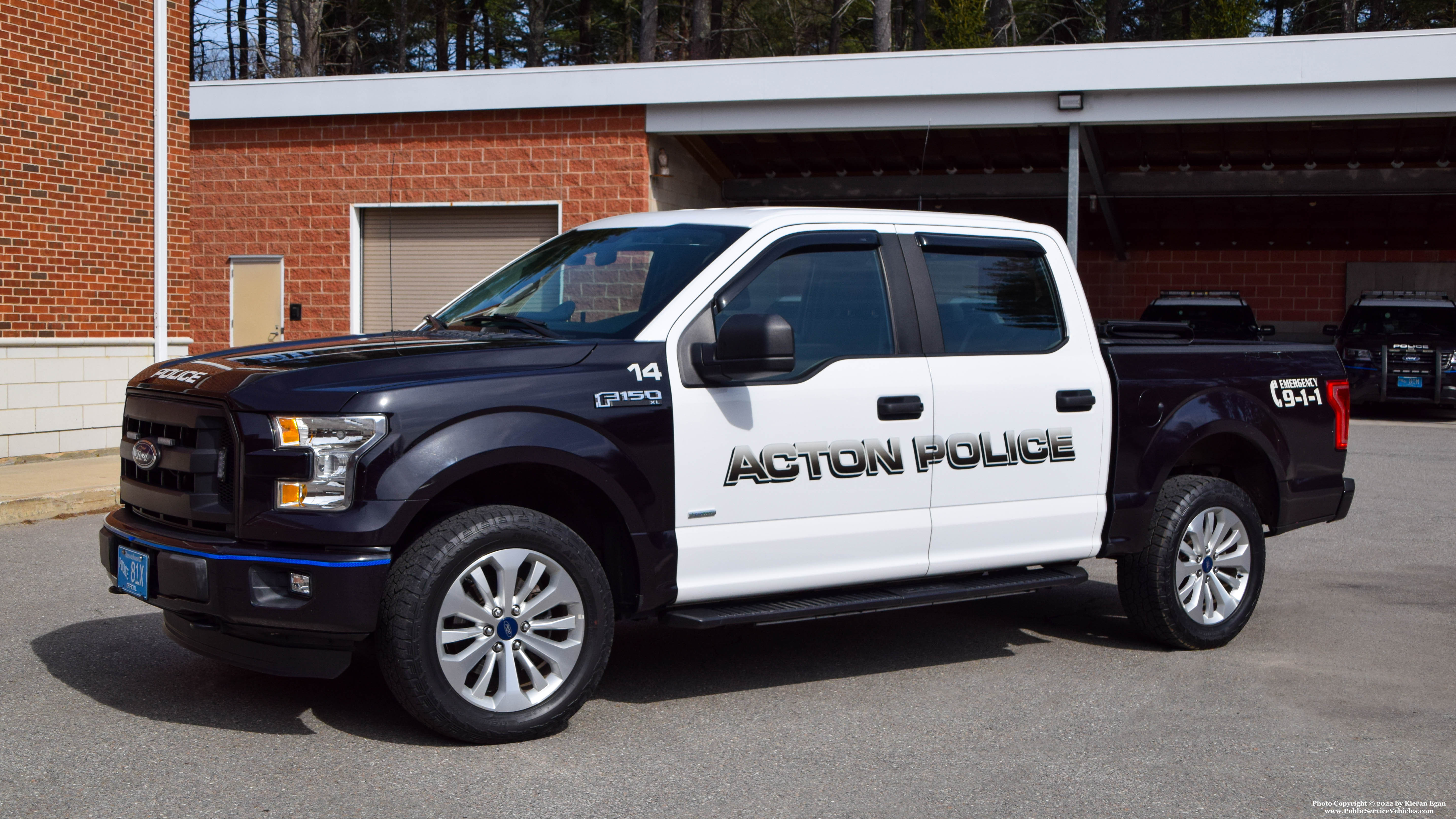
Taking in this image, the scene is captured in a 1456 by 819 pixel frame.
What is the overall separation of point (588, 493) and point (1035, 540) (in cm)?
213

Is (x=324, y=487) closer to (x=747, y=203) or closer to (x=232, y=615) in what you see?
(x=232, y=615)

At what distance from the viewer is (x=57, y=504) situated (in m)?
10.3

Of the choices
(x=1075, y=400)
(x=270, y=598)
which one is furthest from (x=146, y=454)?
(x=1075, y=400)

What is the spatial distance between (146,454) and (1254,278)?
26.3m

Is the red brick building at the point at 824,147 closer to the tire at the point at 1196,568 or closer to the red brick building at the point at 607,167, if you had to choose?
the red brick building at the point at 607,167

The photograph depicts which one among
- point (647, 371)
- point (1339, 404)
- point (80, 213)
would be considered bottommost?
point (1339, 404)

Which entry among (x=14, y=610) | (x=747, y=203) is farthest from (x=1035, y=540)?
(x=747, y=203)

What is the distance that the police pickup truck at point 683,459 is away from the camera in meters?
4.68

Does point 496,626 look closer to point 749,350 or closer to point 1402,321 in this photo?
point 749,350

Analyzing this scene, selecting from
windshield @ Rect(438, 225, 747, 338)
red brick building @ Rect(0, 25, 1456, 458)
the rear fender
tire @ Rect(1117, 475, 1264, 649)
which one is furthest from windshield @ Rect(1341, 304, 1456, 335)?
windshield @ Rect(438, 225, 747, 338)

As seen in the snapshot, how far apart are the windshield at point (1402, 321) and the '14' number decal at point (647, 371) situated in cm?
1818

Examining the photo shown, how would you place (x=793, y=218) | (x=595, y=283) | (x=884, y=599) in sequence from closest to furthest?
1. (x=884, y=599)
2. (x=793, y=218)
3. (x=595, y=283)

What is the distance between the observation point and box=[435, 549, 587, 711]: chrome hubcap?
4.81m

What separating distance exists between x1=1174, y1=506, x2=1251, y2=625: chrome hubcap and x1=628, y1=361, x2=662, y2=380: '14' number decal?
114 inches
